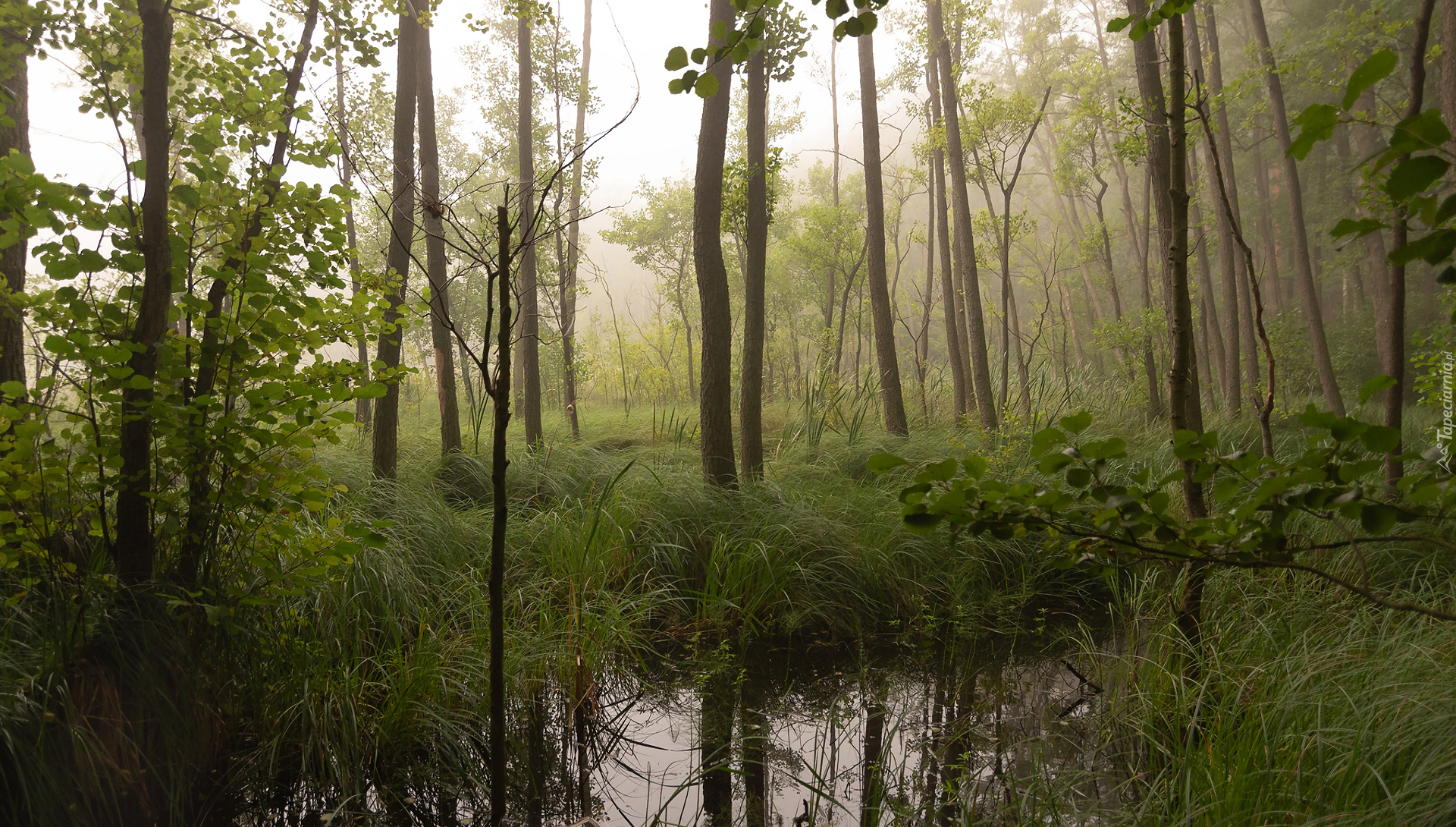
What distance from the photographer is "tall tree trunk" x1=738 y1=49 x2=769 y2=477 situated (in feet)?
17.4

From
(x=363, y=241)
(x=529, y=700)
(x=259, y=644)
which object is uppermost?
(x=363, y=241)

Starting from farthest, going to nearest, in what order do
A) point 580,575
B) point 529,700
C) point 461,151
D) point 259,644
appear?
point 461,151 < point 580,575 < point 529,700 < point 259,644

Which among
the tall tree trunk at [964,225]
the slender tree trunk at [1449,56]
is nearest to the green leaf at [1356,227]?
the slender tree trunk at [1449,56]

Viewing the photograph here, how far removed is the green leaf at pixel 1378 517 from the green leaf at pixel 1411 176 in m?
0.38

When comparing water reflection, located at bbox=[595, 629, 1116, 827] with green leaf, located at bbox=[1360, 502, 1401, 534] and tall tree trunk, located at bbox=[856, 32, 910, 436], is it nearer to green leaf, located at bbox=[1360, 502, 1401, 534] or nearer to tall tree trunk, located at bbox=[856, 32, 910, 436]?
green leaf, located at bbox=[1360, 502, 1401, 534]

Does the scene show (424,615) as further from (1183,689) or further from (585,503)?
(1183,689)

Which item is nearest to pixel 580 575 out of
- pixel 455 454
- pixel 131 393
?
pixel 131 393

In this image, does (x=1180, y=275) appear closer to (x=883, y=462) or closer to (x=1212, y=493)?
(x=1212, y=493)

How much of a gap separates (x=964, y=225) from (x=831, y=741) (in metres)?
7.70

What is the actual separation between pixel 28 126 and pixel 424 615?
2.76m

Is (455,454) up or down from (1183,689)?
up

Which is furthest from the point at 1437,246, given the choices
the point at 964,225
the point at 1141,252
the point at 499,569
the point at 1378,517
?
the point at 1141,252

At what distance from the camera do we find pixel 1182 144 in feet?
7.44

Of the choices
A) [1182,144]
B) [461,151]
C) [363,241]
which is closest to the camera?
[1182,144]
